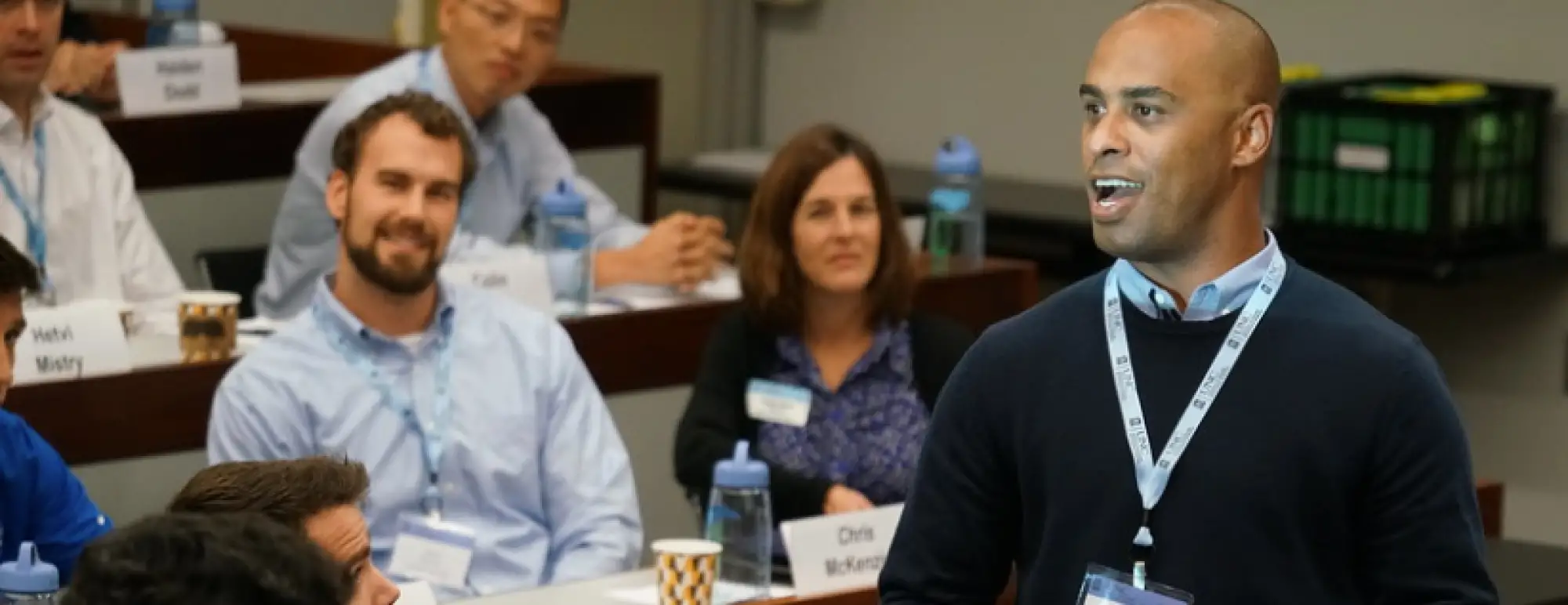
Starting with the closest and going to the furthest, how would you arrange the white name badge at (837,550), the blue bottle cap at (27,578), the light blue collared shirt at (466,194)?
the blue bottle cap at (27,578) → the white name badge at (837,550) → the light blue collared shirt at (466,194)

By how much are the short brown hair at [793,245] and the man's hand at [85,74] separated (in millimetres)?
1828

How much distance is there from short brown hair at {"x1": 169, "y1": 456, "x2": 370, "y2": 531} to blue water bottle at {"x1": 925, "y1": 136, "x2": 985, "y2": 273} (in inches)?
109

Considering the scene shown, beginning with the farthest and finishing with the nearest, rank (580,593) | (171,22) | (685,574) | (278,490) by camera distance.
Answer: (171,22), (580,593), (685,574), (278,490)

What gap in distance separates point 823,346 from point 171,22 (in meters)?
2.51

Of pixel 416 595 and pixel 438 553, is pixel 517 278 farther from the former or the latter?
pixel 416 595

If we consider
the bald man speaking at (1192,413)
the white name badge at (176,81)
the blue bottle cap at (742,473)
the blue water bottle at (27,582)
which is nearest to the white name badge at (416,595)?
the blue water bottle at (27,582)

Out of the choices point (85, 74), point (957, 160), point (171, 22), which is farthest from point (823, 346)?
point (171, 22)

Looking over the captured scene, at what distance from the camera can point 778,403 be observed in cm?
363

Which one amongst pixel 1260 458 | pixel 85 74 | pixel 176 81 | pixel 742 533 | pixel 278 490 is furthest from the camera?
pixel 85 74

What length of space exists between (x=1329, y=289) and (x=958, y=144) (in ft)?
10.4

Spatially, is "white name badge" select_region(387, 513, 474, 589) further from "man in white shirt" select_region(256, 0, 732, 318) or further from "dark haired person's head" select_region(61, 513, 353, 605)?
"dark haired person's head" select_region(61, 513, 353, 605)

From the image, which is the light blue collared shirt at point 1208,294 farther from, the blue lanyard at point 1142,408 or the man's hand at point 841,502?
the man's hand at point 841,502

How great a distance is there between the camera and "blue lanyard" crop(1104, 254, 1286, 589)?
1.75m

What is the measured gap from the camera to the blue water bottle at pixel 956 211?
480 centimetres
